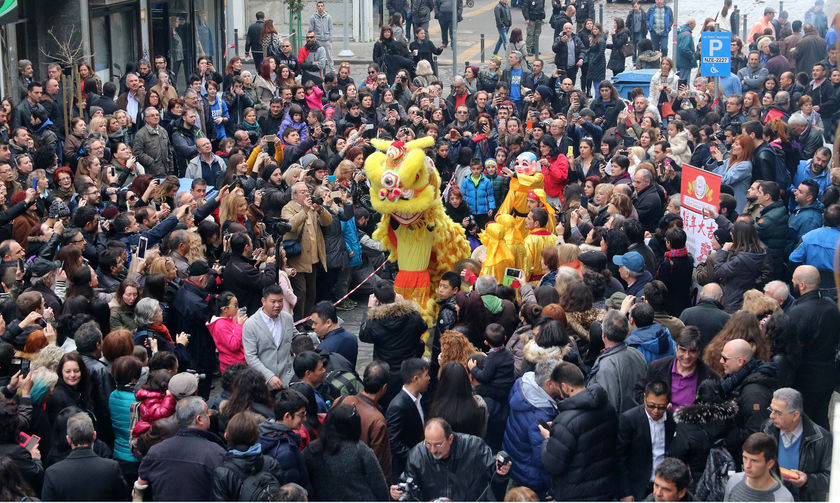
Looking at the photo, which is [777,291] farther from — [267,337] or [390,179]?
[267,337]

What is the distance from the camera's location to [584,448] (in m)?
6.41

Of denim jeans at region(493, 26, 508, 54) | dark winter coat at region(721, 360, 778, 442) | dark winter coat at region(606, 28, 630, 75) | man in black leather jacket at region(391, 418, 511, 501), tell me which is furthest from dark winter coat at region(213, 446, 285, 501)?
denim jeans at region(493, 26, 508, 54)

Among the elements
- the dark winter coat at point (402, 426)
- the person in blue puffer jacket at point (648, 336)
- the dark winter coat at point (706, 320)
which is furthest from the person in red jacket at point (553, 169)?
the dark winter coat at point (402, 426)

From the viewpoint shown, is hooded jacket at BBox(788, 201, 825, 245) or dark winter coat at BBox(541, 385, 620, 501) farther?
hooded jacket at BBox(788, 201, 825, 245)

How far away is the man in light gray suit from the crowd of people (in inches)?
0.8

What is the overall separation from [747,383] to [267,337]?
12.0ft

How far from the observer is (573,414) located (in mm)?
6441

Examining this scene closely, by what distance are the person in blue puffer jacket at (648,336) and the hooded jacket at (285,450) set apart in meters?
2.77

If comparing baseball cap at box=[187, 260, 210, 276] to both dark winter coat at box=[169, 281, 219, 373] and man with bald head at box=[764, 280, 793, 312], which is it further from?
man with bald head at box=[764, 280, 793, 312]

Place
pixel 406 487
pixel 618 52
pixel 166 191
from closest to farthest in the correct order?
pixel 406 487 < pixel 166 191 < pixel 618 52

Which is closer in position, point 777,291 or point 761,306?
point 761,306

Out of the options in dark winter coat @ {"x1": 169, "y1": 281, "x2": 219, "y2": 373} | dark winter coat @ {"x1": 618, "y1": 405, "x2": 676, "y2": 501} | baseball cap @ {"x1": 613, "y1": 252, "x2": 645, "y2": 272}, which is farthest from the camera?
baseball cap @ {"x1": 613, "y1": 252, "x2": 645, "y2": 272}

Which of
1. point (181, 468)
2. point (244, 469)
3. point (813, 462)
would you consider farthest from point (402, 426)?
point (813, 462)

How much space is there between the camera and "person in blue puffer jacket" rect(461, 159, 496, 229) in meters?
12.9
